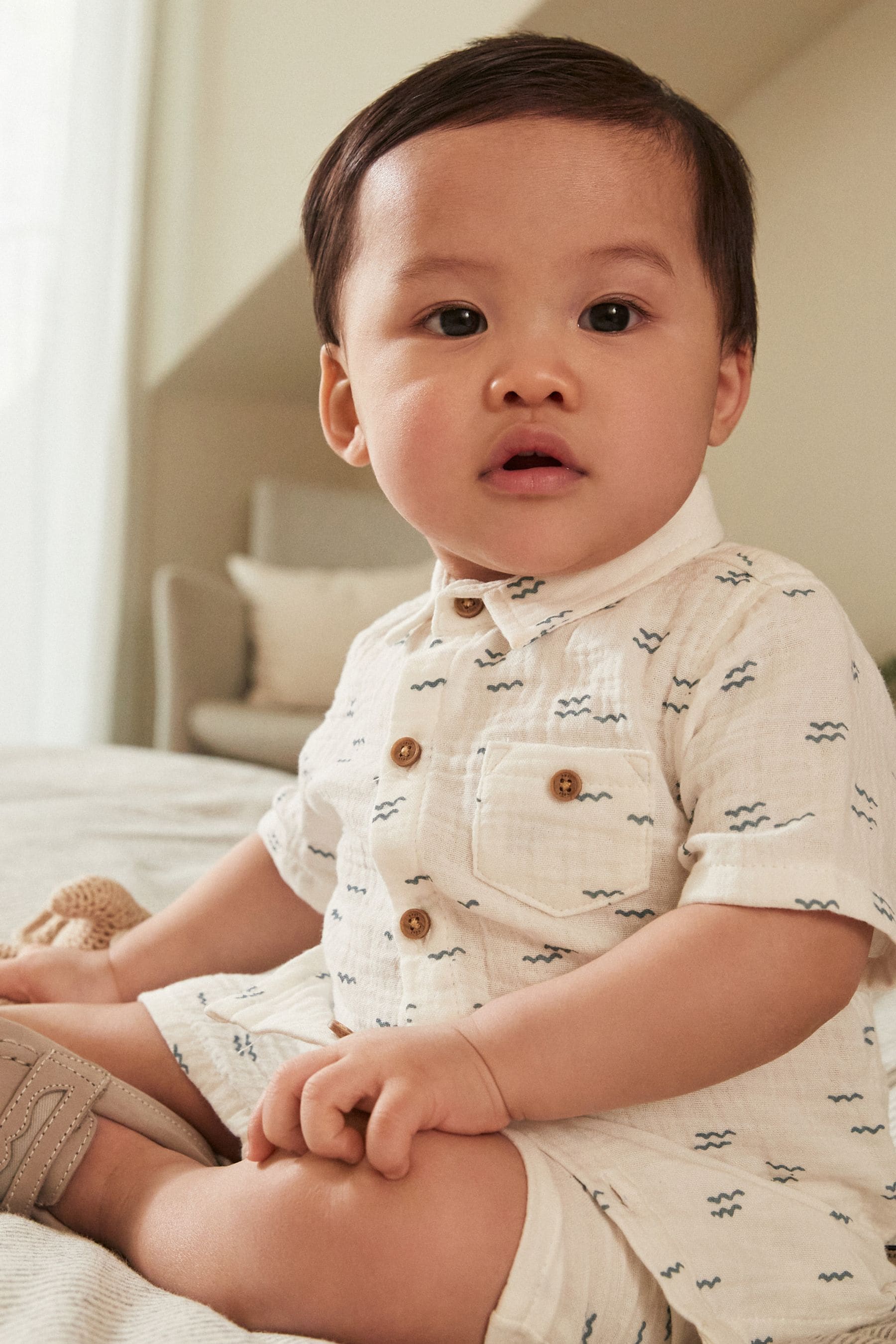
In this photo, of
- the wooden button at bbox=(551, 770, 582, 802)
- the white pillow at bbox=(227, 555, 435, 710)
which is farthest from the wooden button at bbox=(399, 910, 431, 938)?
the white pillow at bbox=(227, 555, 435, 710)

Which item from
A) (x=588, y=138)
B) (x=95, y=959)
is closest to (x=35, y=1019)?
(x=95, y=959)

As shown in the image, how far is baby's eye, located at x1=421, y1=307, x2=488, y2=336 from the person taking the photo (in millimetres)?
689

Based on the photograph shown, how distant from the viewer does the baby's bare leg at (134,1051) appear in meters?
0.78

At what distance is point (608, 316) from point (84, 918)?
0.65 metres

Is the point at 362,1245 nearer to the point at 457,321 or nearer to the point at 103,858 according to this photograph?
the point at 457,321

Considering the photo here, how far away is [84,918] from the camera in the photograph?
3.27 feet

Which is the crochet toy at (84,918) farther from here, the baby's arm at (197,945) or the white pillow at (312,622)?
the white pillow at (312,622)

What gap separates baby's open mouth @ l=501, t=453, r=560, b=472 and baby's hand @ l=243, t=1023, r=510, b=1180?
1.02ft

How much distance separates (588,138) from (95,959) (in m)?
0.69

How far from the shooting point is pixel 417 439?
70 cm

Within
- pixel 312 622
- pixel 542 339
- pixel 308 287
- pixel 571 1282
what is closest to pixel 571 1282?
pixel 571 1282

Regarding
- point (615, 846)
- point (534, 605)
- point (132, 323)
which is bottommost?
point (615, 846)

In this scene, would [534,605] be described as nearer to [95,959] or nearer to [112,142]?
[95,959]

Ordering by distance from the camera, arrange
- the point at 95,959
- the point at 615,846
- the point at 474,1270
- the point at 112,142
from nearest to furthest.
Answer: the point at 474,1270 → the point at 615,846 → the point at 95,959 → the point at 112,142
